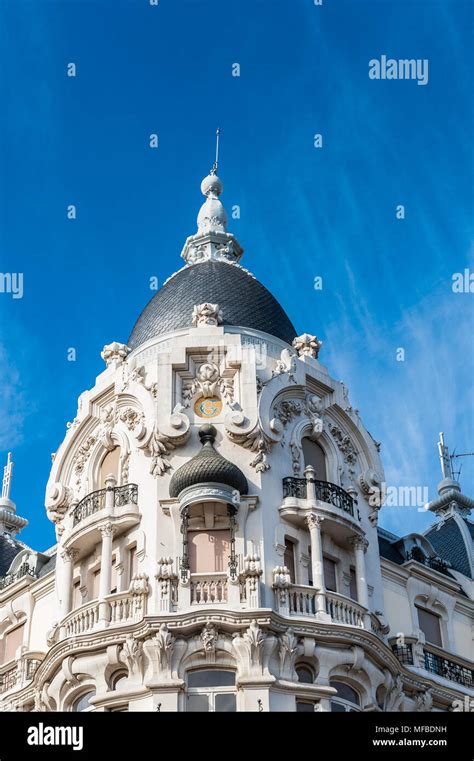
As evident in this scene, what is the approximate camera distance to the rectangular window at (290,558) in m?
35.4

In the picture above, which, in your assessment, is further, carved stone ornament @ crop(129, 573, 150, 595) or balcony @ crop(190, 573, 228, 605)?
carved stone ornament @ crop(129, 573, 150, 595)

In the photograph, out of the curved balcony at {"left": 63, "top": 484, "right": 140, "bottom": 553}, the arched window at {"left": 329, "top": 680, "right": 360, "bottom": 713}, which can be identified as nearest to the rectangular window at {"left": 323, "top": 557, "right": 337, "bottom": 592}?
the arched window at {"left": 329, "top": 680, "right": 360, "bottom": 713}

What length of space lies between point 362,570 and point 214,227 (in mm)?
14866

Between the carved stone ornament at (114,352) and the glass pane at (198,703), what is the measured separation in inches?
451

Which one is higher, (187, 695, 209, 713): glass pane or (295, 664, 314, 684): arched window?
(295, 664, 314, 684): arched window

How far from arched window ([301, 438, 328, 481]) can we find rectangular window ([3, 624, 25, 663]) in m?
10.9

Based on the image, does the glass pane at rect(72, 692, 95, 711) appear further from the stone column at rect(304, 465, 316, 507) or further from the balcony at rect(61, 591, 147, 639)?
the stone column at rect(304, 465, 316, 507)

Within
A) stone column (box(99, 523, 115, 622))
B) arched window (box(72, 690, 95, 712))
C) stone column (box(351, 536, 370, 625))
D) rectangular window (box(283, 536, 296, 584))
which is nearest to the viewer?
arched window (box(72, 690, 95, 712))

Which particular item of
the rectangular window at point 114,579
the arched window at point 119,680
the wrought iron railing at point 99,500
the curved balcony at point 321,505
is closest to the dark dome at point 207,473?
the curved balcony at point 321,505

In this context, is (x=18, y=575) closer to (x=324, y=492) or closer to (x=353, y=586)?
(x=324, y=492)

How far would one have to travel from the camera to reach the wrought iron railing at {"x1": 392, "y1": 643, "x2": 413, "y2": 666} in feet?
123

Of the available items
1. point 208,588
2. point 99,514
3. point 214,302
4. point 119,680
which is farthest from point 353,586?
point 214,302
